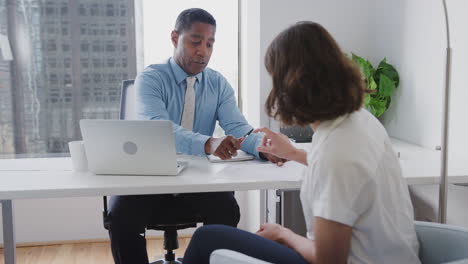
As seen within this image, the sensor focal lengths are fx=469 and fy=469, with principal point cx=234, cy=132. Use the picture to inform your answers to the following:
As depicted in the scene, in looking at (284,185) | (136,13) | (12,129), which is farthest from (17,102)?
(284,185)

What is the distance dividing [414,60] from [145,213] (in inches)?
58.3

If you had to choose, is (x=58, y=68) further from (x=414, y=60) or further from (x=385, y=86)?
(x=414, y=60)

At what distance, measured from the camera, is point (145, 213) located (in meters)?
1.86

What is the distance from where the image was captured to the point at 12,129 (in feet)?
10.1

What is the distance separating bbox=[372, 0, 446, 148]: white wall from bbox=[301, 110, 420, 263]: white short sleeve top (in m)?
1.14

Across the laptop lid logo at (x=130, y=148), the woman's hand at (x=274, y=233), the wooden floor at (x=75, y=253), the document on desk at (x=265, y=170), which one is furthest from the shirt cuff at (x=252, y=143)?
the wooden floor at (x=75, y=253)

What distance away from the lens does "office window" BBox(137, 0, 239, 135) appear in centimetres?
310

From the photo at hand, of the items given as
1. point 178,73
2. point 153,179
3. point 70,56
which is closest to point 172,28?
point 70,56

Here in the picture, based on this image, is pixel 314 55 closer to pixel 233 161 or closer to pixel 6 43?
pixel 233 161

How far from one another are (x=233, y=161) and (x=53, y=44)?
183 centimetres

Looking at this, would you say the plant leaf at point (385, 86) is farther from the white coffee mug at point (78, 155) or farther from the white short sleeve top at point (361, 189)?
the white coffee mug at point (78, 155)

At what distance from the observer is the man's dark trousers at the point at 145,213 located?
1.83 meters

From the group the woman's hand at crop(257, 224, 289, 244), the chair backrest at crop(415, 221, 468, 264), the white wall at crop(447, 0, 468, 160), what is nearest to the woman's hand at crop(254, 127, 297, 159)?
the woman's hand at crop(257, 224, 289, 244)

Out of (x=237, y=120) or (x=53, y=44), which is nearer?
(x=237, y=120)
